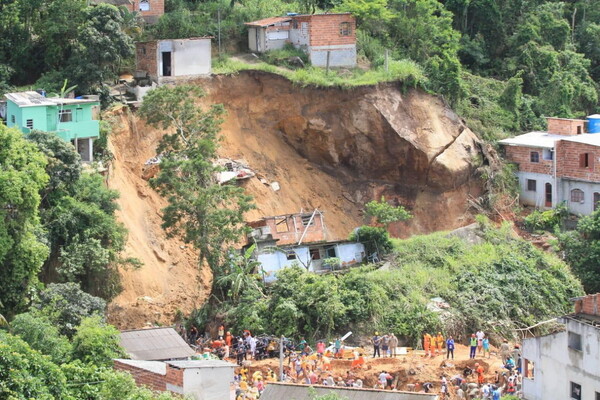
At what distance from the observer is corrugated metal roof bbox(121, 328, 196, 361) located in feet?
144

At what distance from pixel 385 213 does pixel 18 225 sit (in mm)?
14598

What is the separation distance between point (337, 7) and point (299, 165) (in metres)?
6.27

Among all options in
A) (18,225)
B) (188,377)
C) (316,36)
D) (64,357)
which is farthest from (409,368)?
(316,36)

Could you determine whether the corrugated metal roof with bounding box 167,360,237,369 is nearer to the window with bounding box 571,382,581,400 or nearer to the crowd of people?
the crowd of people

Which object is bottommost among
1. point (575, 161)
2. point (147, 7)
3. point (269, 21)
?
point (575, 161)

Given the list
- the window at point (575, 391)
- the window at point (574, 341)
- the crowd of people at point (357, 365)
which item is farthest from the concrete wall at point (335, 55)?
the window at point (575, 391)

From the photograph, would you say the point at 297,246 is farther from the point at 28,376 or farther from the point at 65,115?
the point at 28,376

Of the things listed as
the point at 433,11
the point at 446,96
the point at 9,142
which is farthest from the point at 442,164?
the point at 9,142

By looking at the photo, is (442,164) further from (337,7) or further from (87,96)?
(87,96)

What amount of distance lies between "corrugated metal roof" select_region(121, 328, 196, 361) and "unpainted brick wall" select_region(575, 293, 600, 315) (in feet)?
33.3

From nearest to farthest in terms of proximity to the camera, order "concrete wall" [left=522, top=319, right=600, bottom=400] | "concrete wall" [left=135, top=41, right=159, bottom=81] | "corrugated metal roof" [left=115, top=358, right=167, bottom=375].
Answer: "corrugated metal roof" [left=115, top=358, right=167, bottom=375], "concrete wall" [left=522, top=319, right=600, bottom=400], "concrete wall" [left=135, top=41, right=159, bottom=81]

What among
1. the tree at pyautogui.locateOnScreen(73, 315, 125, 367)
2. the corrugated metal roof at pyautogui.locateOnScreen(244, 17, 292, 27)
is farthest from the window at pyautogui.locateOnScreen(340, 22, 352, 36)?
the tree at pyautogui.locateOnScreen(73, 315, 125, 367)

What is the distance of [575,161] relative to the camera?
5822 cm

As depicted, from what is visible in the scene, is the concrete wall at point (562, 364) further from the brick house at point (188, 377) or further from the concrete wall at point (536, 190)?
the concrete wall at point (536, 190)
